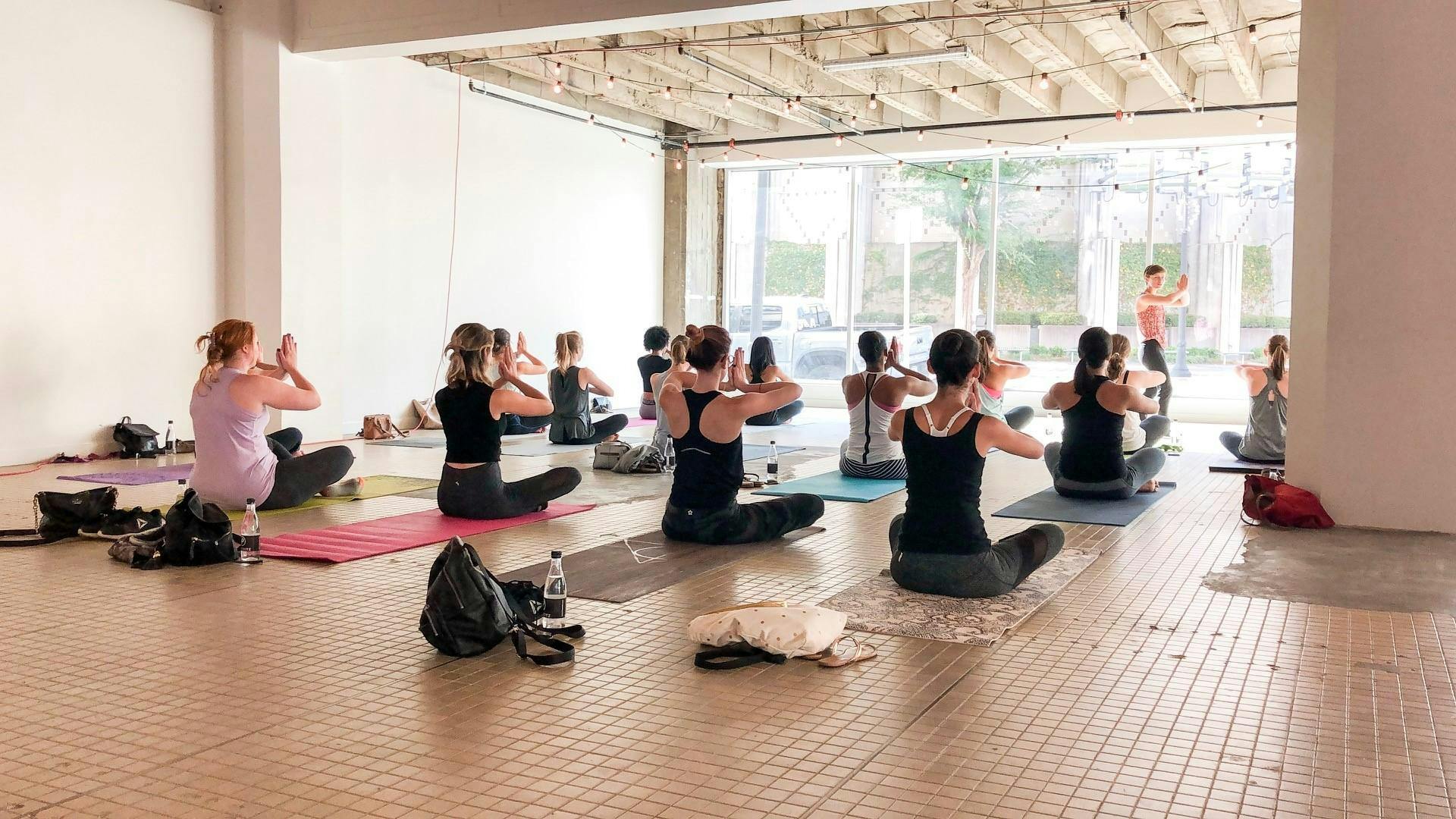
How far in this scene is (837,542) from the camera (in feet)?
17.2

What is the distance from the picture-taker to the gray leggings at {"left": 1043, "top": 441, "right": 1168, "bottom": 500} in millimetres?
6430

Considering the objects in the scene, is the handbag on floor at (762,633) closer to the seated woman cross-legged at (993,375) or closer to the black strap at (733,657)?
the black strap at (733,657)

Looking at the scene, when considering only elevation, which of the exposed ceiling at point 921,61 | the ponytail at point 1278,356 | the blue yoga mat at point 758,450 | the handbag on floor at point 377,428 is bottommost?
the blue yoga mat at point 758,450

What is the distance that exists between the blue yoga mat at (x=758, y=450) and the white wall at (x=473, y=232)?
337 cm

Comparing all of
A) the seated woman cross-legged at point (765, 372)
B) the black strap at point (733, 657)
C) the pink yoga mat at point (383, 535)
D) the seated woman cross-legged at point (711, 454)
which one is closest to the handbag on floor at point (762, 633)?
the black strap at point (733, 657)

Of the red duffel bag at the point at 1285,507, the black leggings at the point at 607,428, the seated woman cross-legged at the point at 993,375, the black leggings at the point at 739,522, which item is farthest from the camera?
the black leggings at the point at 607,428

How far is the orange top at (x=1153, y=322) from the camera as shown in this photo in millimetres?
9805

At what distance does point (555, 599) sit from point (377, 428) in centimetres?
642

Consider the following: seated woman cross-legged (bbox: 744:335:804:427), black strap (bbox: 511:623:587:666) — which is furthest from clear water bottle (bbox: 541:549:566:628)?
seated woman cross-legged (bbox: 744:335:804:427)

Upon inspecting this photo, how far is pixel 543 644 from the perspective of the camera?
3496 millimetres

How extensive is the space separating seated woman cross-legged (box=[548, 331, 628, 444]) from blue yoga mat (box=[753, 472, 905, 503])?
6.52ft

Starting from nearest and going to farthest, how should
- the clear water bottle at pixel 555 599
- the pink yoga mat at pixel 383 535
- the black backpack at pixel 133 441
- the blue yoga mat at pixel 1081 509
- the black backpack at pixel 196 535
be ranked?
the clear water bottle at pixel 555 599 → the black backpack at pixel 196 535 → the pink yoga mat at pixel 383 535 → the blue yoga mat at pixel 1081 509 → the black backpack at pixel 133 441

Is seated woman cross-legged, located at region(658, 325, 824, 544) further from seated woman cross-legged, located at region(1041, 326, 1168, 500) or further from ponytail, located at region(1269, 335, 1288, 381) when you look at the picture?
ponytail, located at region(1269, 335, 1288, 381)

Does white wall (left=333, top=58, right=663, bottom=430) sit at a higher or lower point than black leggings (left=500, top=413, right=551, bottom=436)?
higher
